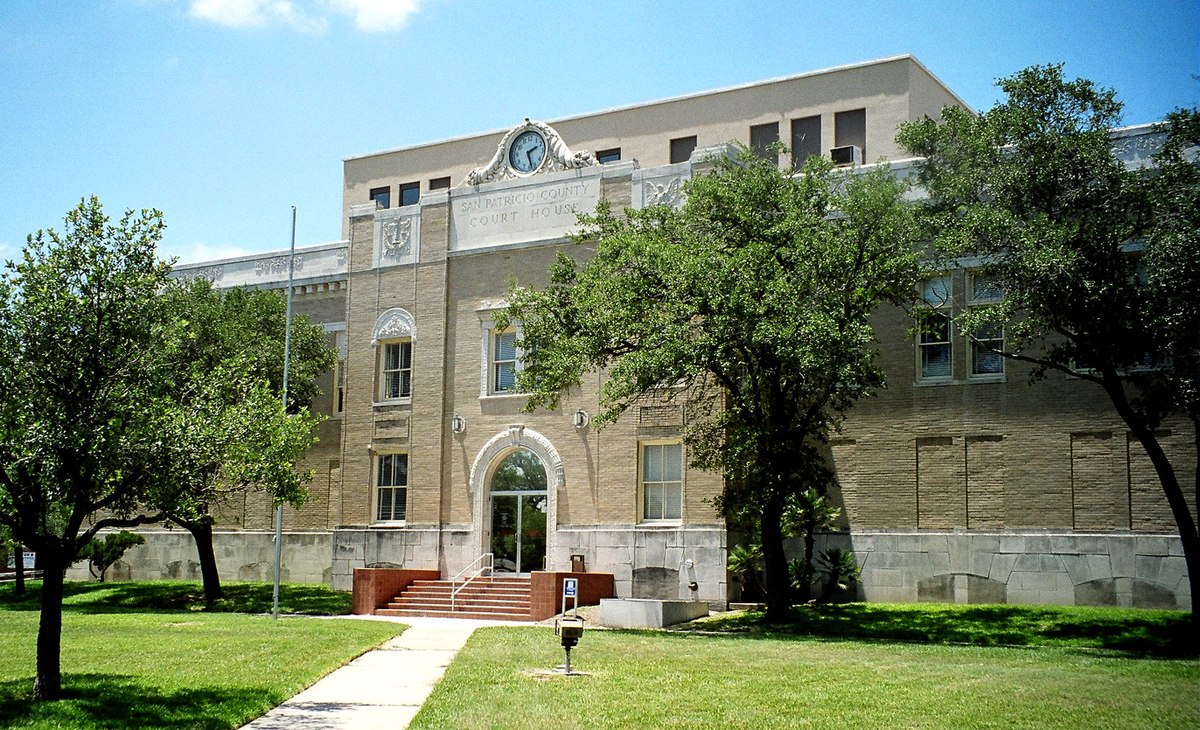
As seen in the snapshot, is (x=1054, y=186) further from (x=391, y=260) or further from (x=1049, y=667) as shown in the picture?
(x=391, y=260)

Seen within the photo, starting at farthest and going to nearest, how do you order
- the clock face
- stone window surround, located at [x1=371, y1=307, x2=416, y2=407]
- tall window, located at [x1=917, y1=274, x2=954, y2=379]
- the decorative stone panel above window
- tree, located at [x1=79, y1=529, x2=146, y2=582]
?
tree, located at [x1=79, y1=529, x2=146, y2=582]
the decorative stone panel above window
stone window surround, located at [x1=371, y1=307, x2=416, y2=407]
the clock face
tall window, located at [x1=917, y1=274, x2=954, y2=379]

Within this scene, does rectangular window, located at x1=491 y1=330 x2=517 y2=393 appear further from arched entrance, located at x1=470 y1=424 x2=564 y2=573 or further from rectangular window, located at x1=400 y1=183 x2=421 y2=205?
rectangular window, located at x1=400 y1=183 x2=421 y2=205

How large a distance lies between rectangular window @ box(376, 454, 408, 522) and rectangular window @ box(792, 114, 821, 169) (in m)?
16.9

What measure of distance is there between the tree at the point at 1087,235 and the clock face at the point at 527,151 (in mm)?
14221

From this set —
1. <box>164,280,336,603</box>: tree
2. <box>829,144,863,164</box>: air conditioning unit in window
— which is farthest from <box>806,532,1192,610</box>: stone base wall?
<box>164,280,336,603</box>: tree

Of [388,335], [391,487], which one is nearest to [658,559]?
[391,487]

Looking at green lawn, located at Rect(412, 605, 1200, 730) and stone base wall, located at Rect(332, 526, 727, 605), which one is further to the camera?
stone base wall, located at Rect(332, 526, 727, 605)

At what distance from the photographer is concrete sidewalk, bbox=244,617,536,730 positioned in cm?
1373

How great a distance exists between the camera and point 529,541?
112 ft

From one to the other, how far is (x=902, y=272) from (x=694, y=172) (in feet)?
28.8

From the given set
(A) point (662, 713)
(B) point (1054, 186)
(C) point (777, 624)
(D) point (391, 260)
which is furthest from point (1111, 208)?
(D) point (391, 260)

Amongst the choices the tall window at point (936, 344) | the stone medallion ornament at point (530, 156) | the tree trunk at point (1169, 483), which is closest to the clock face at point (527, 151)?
the stone medallion ornament at point (530, 156)

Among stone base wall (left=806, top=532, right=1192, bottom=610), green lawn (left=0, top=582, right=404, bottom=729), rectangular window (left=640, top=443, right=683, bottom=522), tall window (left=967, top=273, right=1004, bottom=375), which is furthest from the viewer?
rectangular window (left=640, top=443, right=683, bottom=522)

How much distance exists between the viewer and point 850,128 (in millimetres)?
41031
